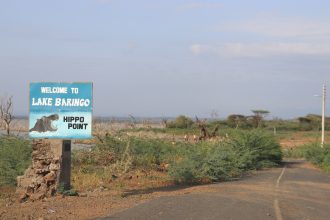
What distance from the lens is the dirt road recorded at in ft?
42.0

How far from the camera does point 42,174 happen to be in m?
16.0

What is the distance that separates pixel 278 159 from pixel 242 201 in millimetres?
18744

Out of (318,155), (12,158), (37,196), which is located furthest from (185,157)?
(318,155)

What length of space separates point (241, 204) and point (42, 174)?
5.58 meters

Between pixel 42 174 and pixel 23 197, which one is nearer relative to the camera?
pixel 23 197

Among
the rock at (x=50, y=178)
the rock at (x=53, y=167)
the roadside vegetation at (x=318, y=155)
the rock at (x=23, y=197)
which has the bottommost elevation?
the roadside vegetation at (x=318, y=155)

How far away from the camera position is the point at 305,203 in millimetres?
15875

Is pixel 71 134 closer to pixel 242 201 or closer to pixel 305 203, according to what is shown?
Result: pixel 242 201

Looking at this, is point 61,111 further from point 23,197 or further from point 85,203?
point 85,203

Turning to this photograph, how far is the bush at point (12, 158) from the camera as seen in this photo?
779 inches

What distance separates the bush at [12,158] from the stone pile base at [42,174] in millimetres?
3579

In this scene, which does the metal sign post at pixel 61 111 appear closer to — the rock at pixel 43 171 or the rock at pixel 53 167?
the rock at pixel 53 167

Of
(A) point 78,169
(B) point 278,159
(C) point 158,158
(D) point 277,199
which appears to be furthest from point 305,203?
(B) point 278,159

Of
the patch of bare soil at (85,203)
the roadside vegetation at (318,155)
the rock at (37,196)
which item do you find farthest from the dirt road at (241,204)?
the roadside vegetation at (318,155)
